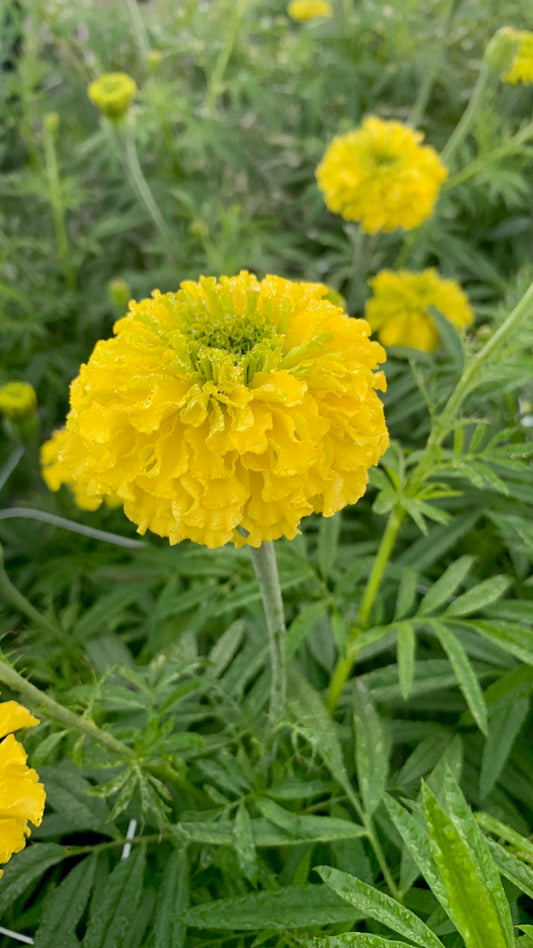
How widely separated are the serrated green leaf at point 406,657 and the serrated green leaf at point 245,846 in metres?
0.18

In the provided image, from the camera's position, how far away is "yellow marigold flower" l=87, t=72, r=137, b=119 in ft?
3.82

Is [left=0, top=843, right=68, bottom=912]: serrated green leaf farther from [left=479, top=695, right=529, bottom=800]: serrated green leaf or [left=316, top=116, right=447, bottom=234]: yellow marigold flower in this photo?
[left=316, top=116, right=447, bottom=234]: yellow marigold flower

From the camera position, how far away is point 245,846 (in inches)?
22.8

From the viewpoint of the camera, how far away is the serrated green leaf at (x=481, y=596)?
63cm

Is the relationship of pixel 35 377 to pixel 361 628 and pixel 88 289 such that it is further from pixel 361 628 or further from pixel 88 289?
pixel 361 628

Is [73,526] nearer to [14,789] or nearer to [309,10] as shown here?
[14,789]

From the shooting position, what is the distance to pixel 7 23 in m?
1.61

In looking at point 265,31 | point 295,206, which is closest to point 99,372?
point 295,206

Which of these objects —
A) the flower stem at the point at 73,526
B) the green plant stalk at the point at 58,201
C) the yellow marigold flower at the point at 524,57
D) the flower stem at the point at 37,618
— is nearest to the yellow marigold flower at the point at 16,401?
the flower stem at the point at 73,526

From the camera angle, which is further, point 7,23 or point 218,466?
point 7,23

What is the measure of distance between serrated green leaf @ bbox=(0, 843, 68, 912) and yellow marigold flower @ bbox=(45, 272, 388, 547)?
1.23ft

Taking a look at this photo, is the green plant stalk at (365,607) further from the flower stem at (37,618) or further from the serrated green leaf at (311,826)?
the flower stem at (37,618)

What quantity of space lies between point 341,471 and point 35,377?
1.05 meters

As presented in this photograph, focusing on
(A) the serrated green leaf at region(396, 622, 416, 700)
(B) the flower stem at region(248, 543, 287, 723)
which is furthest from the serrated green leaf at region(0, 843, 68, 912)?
(A) the serrated green leaf at region(396, 622, 416, 700)
